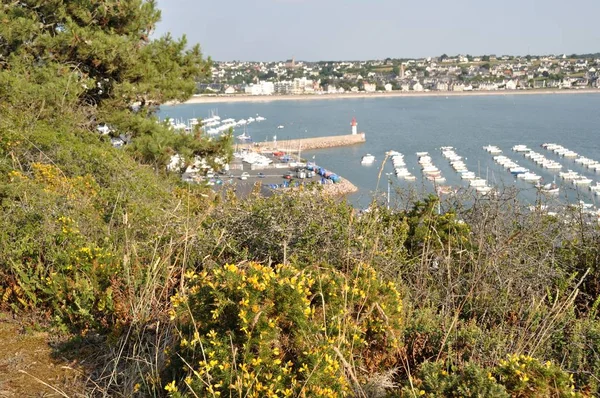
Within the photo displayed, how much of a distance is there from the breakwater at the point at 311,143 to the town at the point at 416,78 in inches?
2100

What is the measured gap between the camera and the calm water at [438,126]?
41.1 metres

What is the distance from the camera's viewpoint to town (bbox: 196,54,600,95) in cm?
12069

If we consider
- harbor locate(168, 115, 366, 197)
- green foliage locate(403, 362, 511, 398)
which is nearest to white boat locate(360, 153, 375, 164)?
harbor locate(168, 115, 366, 197)

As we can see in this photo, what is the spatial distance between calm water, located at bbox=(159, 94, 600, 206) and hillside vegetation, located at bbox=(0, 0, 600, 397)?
1809cm

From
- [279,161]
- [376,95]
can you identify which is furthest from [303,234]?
[376,95]

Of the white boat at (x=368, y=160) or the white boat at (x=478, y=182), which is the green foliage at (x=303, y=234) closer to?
the white boat at (x=478, y=182)

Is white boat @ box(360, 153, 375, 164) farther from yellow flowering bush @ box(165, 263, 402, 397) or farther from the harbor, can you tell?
yellow flowering bush @ box(165, 263, 402, 397)

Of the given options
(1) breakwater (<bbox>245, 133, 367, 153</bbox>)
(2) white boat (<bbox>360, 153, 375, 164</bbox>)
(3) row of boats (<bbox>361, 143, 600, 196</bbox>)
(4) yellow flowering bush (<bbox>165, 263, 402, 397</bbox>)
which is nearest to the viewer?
(4) yellow flowering bush (<bbox>165, 263, 402, 397</bbox>)

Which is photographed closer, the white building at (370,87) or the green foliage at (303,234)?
the green foliage at (303,234)

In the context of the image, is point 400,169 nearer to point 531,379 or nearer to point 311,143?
point 311,143

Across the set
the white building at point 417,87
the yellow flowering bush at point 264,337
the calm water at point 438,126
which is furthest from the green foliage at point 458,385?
the white building at point 417,87

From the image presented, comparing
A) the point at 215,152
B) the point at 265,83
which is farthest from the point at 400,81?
the point at 215,152

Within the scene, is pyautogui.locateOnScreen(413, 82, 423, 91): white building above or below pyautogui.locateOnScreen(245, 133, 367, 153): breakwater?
above

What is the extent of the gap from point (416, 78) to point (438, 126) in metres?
73.3
